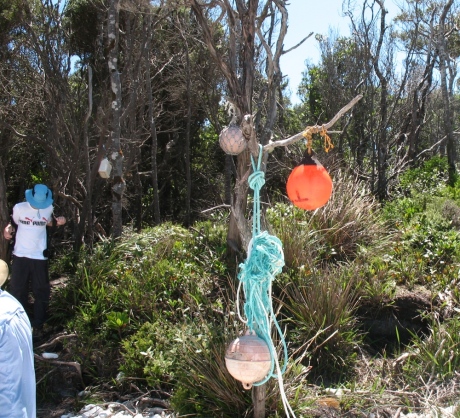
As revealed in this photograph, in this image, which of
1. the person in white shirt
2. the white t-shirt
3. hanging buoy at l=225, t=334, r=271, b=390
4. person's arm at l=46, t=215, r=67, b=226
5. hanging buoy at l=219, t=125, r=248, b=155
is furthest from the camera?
person's arm at l=46, t=215, r=67, b=226

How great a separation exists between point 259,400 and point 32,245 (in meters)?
3.44

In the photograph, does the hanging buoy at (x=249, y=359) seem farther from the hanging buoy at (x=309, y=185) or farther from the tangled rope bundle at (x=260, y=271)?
the hanging buoy at (x=309, y=185)

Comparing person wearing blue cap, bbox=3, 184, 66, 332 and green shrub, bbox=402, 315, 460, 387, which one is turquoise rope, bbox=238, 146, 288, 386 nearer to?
green shrub, bbox=402, 315, 460, 387

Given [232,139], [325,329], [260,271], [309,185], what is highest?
[232,139]

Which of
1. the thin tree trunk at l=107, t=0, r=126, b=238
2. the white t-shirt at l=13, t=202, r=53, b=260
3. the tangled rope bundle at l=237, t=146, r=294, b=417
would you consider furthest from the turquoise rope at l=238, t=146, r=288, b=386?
the thin tree trunk at l=107, t=0, r=126, b=238

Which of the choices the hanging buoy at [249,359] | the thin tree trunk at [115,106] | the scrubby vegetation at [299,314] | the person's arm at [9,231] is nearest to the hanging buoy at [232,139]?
the hanging buoy at [249,359]

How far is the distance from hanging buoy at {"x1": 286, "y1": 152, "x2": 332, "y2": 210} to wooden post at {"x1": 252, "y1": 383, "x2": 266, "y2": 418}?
1.39 meters

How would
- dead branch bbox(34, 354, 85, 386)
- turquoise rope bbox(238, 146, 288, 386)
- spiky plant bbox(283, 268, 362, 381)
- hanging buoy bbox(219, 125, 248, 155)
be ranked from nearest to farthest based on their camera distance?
turquoise rope bbox(238, 146, 288, 386) → hanging buoy bbox(219, 125, 248, 155) → spiky plant bbox(283, 268, 362, 381) → dead branch bbox(34, 354, 85, 386)

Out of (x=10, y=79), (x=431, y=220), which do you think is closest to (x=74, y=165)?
(x=10, y=79)

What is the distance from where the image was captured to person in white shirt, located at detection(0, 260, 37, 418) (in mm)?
2691

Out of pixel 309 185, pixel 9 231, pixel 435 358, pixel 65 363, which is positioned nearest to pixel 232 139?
pixel 309 185

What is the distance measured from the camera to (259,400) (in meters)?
4.02

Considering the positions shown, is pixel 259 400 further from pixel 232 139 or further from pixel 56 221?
pixel 56 221

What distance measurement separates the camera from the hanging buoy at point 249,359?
3.46 metres
